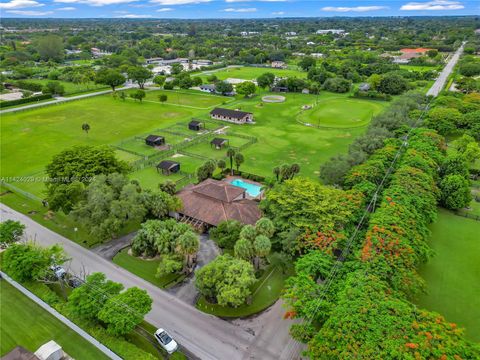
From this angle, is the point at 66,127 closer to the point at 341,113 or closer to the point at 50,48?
the point at 341,113

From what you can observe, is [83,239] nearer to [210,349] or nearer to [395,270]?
[210,349]

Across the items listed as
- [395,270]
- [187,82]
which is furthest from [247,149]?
[187,82]

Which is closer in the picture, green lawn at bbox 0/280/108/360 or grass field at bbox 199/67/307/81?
green lawn at bbox 0/280/108/360

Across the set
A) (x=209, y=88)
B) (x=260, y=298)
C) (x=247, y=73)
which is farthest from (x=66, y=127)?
(x=247, y=73)

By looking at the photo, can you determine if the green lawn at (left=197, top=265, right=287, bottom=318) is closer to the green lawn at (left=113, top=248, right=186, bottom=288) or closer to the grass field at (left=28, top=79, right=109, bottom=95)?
the green lawn at (left=113, top=248, right=186, bottom=288)

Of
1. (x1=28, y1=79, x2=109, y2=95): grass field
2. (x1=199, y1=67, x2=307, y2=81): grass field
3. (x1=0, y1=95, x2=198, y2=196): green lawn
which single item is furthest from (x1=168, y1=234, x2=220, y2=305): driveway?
(x1=199, y1=67, x2=307, y2=81): grass field

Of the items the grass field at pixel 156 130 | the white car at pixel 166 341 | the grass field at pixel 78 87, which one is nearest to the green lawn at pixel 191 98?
the grass field at pixel 156 130
